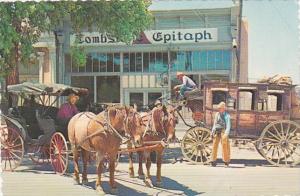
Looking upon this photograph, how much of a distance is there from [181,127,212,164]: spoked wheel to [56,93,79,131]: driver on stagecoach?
177cm

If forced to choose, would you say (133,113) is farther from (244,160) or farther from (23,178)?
(244,160)

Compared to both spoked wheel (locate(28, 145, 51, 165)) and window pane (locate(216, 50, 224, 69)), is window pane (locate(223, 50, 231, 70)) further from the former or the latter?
spoked wheel (locate(28, 145, 51, 165))

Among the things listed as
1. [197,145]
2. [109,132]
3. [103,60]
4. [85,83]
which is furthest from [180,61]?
[109,132]

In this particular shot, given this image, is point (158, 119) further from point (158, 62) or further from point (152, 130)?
point (158, 62)

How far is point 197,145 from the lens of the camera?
→ 7.65 m

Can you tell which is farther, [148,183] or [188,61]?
[188,61]

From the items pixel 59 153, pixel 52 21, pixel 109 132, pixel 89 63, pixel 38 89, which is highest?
pixel 52 21

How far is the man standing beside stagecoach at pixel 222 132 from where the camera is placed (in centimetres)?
734

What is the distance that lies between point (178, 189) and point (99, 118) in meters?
1.15

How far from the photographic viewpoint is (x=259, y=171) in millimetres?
6887

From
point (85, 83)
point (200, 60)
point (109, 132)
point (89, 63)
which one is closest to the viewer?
point (109, 132)

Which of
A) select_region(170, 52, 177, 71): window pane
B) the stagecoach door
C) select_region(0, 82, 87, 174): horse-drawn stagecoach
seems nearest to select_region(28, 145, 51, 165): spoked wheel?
select_region(0, 82, 87, 174): horse-drawn stagecoach

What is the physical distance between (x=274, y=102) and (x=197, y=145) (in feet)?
4.27

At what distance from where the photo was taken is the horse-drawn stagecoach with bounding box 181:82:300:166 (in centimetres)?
741
